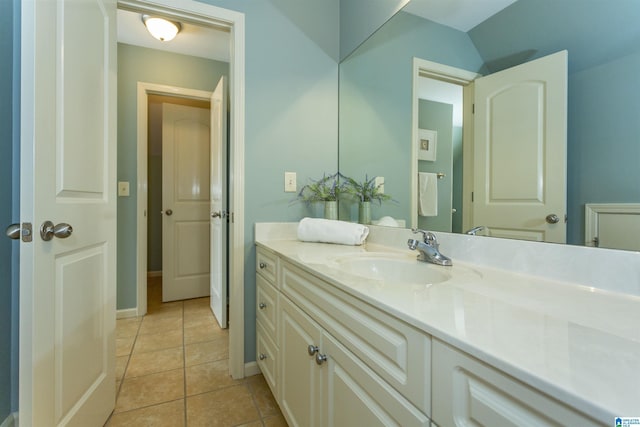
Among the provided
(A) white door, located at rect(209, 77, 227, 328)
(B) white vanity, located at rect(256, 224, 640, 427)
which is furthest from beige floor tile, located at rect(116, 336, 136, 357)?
(B) white vanity, located at rect(256, 224, 640, 427)

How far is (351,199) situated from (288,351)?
3.14 ft

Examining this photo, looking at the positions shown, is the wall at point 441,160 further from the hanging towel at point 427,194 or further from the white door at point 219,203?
the white door at point 219,203

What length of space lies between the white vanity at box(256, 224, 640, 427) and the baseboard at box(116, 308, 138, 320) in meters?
1.95

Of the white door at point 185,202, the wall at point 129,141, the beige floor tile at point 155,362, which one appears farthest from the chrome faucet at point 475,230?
the white door at point 185,202

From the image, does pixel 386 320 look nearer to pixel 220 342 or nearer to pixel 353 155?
pixel 353 155

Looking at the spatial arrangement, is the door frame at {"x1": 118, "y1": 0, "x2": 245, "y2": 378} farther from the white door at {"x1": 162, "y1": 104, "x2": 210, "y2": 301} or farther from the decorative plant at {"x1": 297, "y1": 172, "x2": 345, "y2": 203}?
the white door at {"x1": 162, "y1": 104, "x2": 210, "y2": 301}

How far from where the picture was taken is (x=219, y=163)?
2.19 m

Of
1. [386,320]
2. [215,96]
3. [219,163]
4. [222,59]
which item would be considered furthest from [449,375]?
[222,59]

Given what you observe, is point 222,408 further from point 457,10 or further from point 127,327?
point 457,10

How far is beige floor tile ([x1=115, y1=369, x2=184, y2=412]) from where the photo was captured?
54.8 inches

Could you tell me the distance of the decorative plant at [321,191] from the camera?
67.9 inches

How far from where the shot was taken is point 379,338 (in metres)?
0.59

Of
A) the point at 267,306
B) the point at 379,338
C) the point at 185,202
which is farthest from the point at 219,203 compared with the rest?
the point at 379,338

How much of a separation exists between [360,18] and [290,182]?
1008 mm
